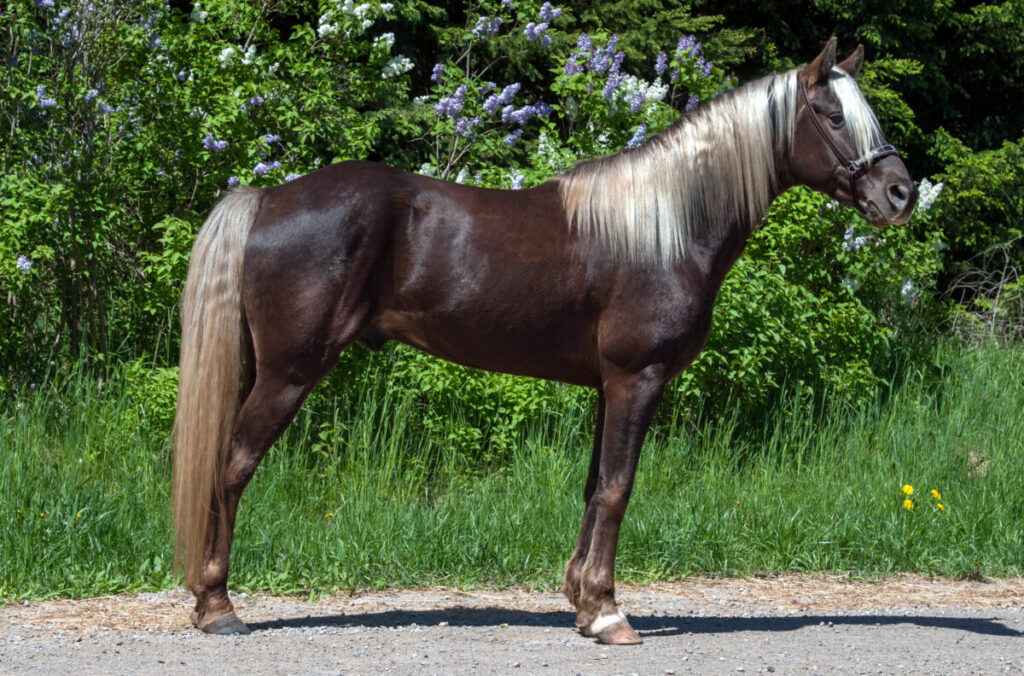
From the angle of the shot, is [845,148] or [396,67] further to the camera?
[396,67]

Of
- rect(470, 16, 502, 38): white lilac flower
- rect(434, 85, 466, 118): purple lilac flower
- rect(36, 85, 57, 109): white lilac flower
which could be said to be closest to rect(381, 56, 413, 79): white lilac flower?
rect(434, 85, 466, 118): purple lilac flower

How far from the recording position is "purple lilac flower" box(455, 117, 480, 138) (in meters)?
8.21

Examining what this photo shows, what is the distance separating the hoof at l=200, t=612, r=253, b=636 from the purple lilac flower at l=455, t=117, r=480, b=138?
13.6 feet

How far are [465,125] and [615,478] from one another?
378 centimetres

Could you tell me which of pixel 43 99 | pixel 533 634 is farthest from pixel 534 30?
pixel 533 634

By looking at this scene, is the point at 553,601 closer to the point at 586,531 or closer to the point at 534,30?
the point at 586,531


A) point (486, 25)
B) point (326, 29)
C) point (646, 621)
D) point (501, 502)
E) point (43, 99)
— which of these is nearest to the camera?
point (646, 621)

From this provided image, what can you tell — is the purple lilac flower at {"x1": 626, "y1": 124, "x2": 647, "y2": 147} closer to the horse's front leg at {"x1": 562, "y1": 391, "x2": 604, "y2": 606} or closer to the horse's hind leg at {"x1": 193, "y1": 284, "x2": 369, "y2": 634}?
the horse's front leg at {"x1": 562, "y1": 391, "x2": 604, "y2": 606}

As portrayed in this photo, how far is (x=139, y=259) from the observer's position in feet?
26.1

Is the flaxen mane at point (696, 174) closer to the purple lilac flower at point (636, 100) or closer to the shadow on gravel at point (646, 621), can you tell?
the shadow on gravel at point (646, 621)

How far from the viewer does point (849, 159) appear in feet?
17.1

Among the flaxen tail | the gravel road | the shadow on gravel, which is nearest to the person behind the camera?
the gravel road

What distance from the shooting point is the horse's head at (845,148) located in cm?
518

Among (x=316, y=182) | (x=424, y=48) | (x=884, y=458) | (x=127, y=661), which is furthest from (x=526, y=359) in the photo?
(x=424, y=48)
